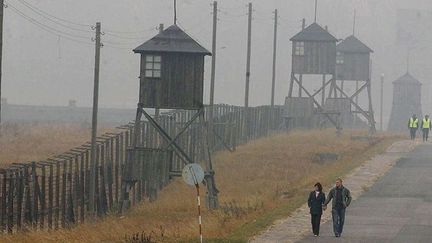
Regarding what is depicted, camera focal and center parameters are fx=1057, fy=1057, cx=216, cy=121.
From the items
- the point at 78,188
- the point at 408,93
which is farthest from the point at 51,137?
the point at 408,93

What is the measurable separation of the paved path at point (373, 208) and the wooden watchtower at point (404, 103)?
60.6 meters

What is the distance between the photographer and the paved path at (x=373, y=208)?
27.0m

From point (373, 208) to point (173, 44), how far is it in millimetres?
10816

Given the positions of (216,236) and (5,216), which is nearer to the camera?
(216,236)

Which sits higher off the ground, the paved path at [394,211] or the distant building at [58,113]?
the distant building at [58,113]

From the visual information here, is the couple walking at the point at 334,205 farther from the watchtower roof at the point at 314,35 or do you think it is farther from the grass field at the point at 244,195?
the watchtower roof at the point at 314,35

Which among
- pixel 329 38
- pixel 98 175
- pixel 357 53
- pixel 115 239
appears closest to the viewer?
pixel 115 239

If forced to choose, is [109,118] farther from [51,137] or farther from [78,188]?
[78,188]

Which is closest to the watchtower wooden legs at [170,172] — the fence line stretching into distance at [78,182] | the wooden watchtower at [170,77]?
the wooden watchtower at [170,77]

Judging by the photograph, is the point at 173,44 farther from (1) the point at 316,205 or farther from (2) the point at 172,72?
(1) the point at 316,205

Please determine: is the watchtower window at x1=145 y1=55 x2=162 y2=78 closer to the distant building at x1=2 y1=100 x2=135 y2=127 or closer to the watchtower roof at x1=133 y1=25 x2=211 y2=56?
the watchtower roof at x1=133 y1=25 x2=211 y2=56

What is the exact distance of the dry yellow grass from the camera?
54138 millimetres

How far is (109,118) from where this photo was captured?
5256 inches

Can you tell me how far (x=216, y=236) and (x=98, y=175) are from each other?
13768mm
